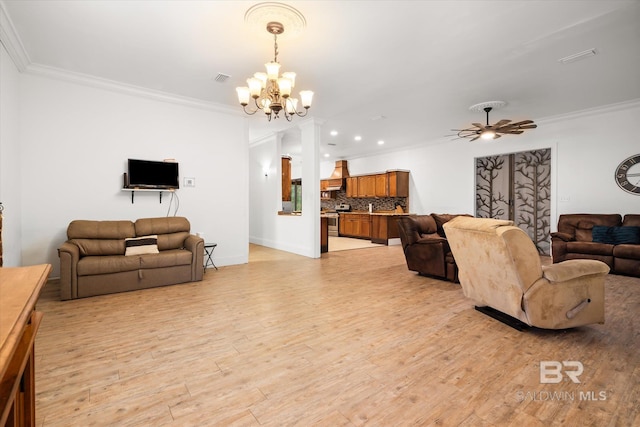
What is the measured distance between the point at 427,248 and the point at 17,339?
4.68 m

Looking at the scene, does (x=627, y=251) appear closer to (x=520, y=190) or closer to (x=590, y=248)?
(x=590, y=248)

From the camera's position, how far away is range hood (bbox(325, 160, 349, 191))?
11414 mm

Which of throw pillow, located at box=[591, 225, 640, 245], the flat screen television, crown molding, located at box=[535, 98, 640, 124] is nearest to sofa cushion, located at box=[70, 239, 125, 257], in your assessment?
the flat screen television

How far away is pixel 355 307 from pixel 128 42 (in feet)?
13.3

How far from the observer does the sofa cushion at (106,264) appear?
12.4 ft

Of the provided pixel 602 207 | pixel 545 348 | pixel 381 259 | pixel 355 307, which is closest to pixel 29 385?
pixel 355 307

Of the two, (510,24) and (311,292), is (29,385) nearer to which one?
(311,292)

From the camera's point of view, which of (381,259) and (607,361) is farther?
(381,259)

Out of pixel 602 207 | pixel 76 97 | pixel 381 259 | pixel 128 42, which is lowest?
pixel 381 259

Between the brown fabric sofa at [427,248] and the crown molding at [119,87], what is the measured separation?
3.96 metres

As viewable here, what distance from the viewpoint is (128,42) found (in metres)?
3.48

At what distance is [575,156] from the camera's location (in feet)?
20.3

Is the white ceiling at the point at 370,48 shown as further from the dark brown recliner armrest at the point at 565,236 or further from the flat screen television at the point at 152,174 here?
the dark brown recliner armrest at the point at 565,236

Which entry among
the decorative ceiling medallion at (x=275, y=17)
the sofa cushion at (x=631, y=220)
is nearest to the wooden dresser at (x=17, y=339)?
the decorative ceiling medallion at (x=275, y=17)
